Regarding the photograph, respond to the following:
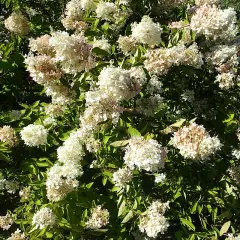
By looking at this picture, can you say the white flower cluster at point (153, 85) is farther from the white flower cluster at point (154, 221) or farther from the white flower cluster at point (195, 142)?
the white flower cluster at point (154, 221)

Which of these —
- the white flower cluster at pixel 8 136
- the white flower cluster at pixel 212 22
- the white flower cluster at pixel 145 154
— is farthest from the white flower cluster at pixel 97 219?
the white flower cluster at pixel 212 22

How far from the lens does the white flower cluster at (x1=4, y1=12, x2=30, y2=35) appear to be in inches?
146

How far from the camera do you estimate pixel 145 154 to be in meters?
2.15

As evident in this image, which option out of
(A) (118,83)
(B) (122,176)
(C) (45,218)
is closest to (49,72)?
(A) (118,83)

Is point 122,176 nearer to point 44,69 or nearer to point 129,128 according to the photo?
point 129,128

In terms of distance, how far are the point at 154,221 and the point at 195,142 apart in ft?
1.98

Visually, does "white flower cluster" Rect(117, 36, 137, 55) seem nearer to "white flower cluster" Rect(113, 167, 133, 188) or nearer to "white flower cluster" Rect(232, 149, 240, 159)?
"white flower cluster" Rect(113, 167, 133, 188)

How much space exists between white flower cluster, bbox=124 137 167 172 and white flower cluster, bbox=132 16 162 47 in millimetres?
744

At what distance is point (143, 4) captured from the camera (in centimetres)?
327

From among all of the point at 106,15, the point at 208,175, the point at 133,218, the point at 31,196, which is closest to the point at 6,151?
the point at 31,196

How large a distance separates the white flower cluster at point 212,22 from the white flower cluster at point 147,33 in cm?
33

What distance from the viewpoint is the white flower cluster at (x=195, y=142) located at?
2203mm

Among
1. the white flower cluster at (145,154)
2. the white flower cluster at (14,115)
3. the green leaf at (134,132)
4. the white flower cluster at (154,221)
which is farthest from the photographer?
the white flower cluster at (14,115)

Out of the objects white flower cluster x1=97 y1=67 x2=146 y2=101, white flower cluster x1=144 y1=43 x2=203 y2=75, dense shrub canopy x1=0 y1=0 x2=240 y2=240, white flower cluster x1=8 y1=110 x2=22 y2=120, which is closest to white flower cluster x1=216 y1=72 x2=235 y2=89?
dense shrub canopy x1=0 y1=0 x2=240 y2=240
